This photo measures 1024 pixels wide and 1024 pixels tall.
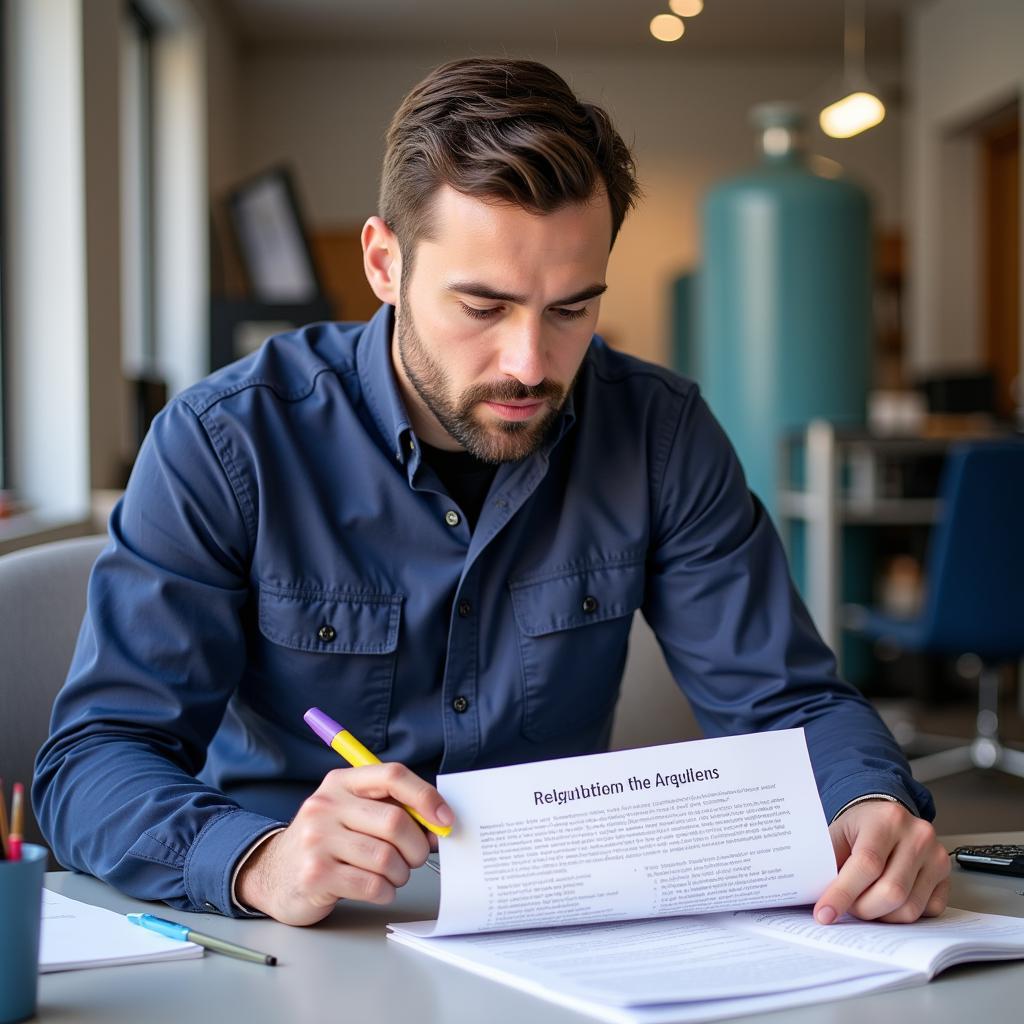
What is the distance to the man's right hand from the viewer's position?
0.90 metres

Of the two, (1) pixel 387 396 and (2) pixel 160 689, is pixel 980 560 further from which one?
(2) pixel 160 689

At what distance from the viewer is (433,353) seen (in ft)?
4.14

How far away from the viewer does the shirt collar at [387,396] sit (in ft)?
4.36

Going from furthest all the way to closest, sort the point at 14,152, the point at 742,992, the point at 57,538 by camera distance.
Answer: the point at 14,152
the point at 57,538
the point at 742,992

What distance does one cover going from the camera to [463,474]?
4.60 feet

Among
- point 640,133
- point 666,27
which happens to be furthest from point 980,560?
point 640,133

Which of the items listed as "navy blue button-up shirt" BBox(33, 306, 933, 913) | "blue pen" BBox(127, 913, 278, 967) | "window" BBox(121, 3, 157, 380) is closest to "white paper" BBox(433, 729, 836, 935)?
"blue pen" BBox(127, 913, 278, 967)

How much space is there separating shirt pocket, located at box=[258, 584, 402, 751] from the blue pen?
1.22 ft

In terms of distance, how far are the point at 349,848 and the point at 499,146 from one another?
2.12 ft

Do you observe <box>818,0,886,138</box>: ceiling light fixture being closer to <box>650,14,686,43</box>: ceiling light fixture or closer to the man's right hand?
<box>650,14,686,43</box>: ceiling light fixture

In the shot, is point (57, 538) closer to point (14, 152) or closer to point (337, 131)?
point (14, 152)

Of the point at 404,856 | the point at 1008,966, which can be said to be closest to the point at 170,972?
the point at 404,856

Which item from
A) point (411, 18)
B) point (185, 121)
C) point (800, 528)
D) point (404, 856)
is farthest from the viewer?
point (411, 18)

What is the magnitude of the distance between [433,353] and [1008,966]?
711mm
